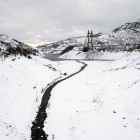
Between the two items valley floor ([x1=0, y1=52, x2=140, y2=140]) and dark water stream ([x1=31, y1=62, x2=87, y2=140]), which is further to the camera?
valley floor ([x1=0, y1=52, x2=140, y2=140])

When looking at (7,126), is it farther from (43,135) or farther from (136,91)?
(136,91)

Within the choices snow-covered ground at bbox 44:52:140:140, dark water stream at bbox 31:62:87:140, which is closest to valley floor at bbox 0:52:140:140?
snow-covered ground at bbox 44:52:140:140

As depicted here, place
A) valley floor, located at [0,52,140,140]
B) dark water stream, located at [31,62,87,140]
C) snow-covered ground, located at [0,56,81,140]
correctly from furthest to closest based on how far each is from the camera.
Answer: snow-covered ground, located at [0,56,81,140]
valley floor, located at [0,52,140,140]
dark water stream, located at [31,62,87,140]

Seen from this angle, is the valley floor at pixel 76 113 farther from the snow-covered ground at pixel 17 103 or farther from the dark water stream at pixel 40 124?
the dark water stream at pixel 40 124

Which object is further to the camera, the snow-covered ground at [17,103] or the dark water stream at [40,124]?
the snow-covered ground at [17,103]

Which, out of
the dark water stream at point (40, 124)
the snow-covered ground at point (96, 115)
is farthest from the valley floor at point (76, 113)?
the dark water stream at point (40, 124)

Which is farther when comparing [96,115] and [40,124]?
[96,115]

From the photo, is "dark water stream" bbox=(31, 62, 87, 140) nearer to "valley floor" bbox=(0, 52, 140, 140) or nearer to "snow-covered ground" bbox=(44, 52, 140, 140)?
"valley floor" bbox=(0, 52, 140, 140)

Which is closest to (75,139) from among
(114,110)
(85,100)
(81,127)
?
(81,127)

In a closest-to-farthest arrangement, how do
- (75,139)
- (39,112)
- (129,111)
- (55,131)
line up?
1. (75,139)
2. (55,131)
3. (129,111)
4. (39,112)

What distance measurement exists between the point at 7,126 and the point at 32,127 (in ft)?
7.29

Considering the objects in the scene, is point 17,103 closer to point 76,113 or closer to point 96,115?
point 76,113

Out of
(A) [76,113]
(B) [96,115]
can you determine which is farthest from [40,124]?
(B) [96,115]

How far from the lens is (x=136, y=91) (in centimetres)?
1905
